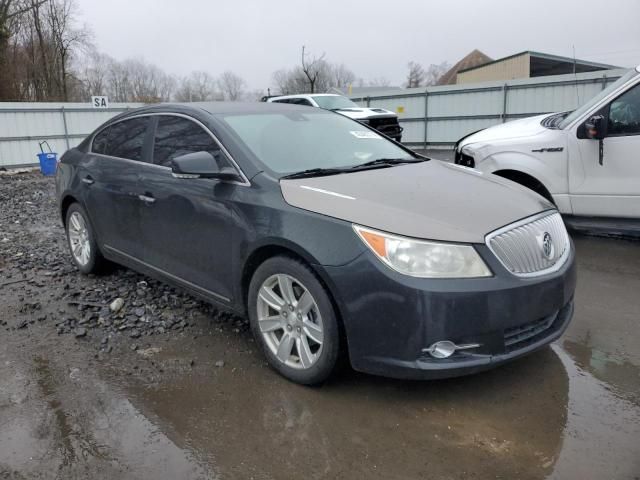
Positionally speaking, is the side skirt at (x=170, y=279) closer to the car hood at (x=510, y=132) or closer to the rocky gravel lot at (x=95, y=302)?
the rocky gravel lot at (x=95, y=302)

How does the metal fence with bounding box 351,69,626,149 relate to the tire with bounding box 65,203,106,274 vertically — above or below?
above

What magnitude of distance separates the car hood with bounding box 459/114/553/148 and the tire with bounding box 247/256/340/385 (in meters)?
3.82

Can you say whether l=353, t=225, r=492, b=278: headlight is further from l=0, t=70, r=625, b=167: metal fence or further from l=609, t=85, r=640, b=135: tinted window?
l=0, t=70, r=625, b=167: metal fence

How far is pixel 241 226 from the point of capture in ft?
10.8

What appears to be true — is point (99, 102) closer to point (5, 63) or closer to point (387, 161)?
point (5, 63)

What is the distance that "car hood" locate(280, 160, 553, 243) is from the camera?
2.74 m

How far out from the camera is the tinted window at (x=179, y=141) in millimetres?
3669

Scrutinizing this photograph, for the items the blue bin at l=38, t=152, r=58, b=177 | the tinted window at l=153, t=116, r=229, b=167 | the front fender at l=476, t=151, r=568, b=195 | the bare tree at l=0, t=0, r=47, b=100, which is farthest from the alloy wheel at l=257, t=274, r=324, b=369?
the bare tree at l=0, t=0, r=47, b=100

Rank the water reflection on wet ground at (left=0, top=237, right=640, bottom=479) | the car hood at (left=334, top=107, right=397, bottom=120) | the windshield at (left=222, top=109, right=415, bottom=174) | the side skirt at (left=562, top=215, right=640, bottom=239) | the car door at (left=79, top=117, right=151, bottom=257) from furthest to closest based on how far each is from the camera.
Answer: the car hood at (left=334, top=107, right=397, bottom=120) < the side skirt at (left=562, top=215, right=640, bottom=239) < the car door at (left=79, top=117, right=151, bottom=257) < the windshield at (left=222, top=109, right=415, bottom=174) < the water reflection on wet ground at (left=0, top=237, right=640, bottom=479)

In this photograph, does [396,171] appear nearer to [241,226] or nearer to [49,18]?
[241,226]

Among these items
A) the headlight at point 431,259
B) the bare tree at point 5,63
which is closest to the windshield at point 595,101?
the headlight at point 431,259

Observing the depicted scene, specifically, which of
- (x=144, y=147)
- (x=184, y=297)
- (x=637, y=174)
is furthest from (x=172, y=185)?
(x=637, y=174)

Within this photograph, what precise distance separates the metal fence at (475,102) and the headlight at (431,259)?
540 inches

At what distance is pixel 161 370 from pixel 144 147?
5.97 feet
